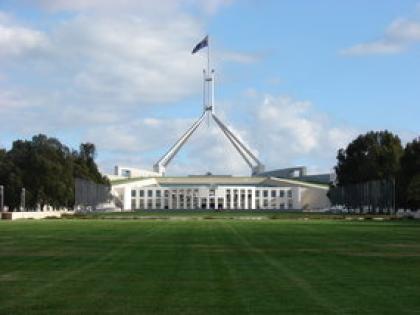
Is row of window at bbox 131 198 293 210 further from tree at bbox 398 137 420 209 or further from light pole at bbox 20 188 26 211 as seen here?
tree at bbox 398 137 420 209

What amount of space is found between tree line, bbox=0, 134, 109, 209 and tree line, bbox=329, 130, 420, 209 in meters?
38.1

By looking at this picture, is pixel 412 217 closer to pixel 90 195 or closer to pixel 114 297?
pixel 90 195

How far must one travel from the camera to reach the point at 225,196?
182000 millimetres

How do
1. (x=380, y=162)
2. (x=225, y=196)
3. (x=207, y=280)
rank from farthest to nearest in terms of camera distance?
(x=225, y=196)
(x=380, y=162)
(x=207, y=280)

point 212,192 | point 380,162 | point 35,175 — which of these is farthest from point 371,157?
point 212,192

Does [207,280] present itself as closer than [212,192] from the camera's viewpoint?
Yes

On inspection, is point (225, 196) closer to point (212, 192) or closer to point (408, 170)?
point (212, 192)

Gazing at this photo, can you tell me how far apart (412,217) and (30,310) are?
7022 centimetres

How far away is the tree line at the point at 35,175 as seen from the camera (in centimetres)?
9762

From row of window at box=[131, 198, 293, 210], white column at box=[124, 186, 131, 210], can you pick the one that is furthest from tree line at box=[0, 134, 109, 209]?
row of window at box=[131, 198, 293, 210]

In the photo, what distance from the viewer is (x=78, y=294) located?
1322 centimetres

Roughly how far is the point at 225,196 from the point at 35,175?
87.1 m

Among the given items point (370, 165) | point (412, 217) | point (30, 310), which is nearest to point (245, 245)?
point (30, 310)

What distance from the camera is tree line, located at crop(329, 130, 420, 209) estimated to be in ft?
295
